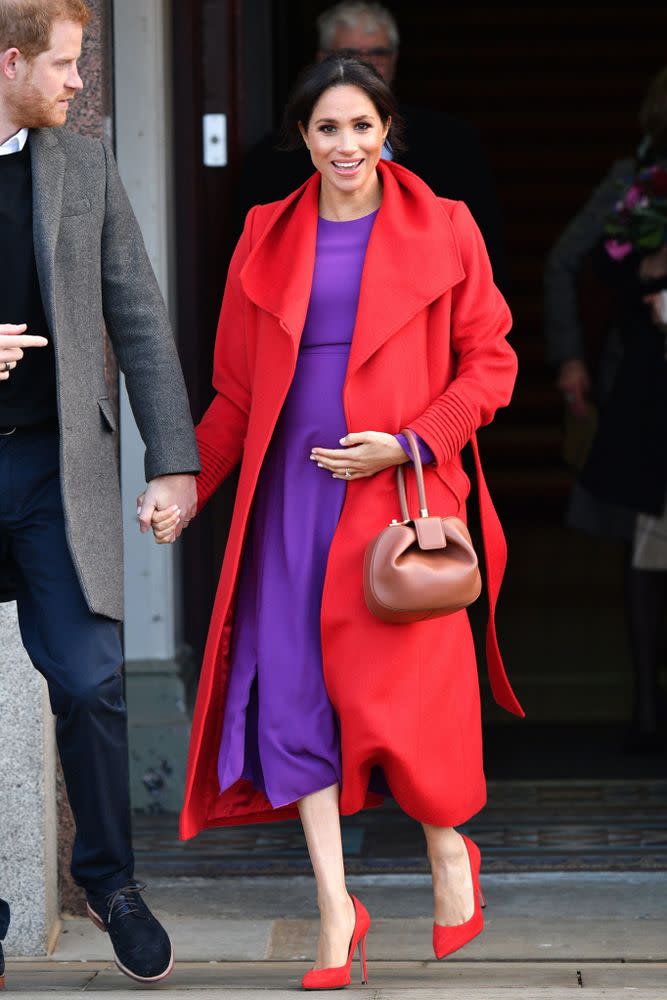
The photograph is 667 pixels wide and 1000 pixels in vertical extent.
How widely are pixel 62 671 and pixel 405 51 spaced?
9740 mm

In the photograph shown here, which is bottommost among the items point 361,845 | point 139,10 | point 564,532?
point 564,532

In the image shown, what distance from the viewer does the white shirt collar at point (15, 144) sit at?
3297 mm

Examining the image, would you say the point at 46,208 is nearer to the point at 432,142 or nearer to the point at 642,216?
the point at 432,142

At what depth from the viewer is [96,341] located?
3.41m

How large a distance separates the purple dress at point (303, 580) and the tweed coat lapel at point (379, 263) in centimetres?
5

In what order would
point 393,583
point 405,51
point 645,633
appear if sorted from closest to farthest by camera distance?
point 393,583
point 645,633
point 405,51

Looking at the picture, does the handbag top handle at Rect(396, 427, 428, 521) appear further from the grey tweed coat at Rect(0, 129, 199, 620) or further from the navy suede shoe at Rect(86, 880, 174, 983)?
the navy suede shoe at Rect(86, 880, 174, 983)

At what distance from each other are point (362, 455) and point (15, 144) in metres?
0.85

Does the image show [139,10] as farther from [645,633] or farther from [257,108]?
[645,633]

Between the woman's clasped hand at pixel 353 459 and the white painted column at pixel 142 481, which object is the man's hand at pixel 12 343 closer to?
the woman's clasped hand at pixel 353 459

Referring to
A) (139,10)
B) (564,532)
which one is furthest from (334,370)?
(564,532)

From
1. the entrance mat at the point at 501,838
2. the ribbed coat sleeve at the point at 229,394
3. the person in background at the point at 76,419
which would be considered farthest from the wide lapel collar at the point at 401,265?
the entrance mat at the point at 501,838

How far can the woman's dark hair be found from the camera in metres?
3.44

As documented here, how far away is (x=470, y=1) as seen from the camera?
41.4ft
